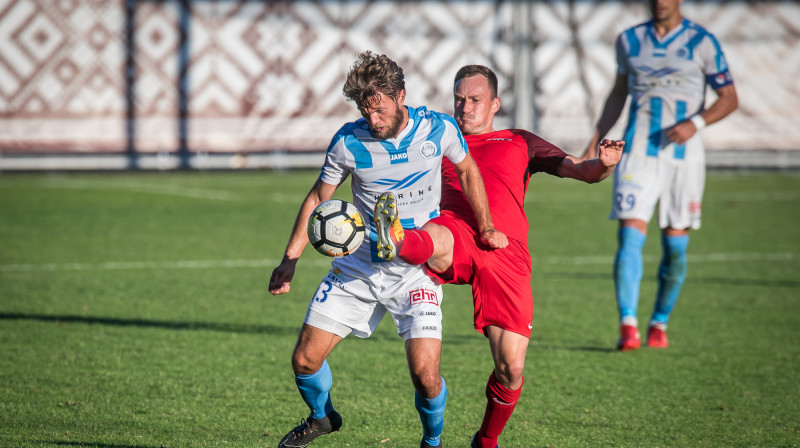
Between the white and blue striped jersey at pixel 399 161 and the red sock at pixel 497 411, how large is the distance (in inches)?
30.6

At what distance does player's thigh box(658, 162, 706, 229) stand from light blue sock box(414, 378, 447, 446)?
2.94m

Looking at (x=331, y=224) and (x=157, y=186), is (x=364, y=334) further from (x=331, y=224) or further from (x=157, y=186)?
(x=157, y=186)

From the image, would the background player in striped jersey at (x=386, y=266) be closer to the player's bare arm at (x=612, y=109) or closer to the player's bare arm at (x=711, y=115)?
the player's bare arm at (x=612, y=109)

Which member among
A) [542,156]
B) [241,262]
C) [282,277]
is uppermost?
[542,156]

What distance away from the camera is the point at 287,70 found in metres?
19.4

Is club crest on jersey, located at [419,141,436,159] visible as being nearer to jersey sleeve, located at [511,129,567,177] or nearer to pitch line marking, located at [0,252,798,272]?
jersey sleeve, located at [511,129,567,177]

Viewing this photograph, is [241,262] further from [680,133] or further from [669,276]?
[680,133]

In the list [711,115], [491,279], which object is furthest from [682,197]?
[491,279]

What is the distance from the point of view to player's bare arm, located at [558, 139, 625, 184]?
379 centimetres

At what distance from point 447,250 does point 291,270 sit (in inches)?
25.4

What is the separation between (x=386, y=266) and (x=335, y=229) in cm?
53

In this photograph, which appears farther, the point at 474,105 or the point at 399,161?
the point at 474,105

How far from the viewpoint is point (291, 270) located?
12.1 feet

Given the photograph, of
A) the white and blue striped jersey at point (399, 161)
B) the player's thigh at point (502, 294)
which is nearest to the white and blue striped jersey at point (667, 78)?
A: the player's thigh at point (502, 294)
